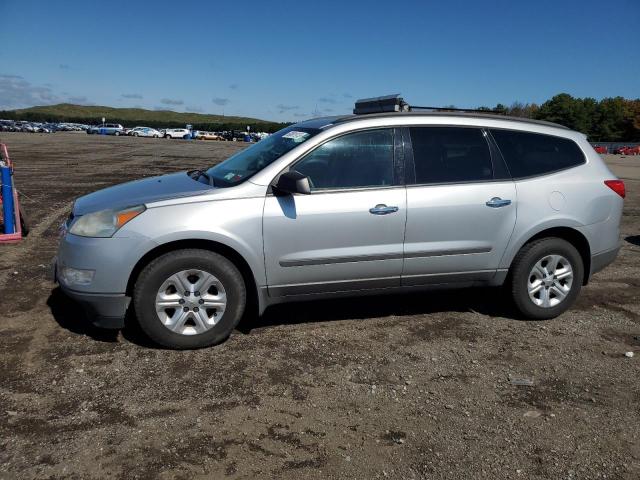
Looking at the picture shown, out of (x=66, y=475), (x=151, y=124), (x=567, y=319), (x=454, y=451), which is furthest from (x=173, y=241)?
(x=151, y=124)

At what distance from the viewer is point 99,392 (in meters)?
3.47

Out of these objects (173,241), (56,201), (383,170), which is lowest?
(56,201)

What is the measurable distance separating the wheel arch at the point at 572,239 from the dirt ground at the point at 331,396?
545 millimetres

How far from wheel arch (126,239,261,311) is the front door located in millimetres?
155

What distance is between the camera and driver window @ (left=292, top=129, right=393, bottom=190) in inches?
Answer: 169

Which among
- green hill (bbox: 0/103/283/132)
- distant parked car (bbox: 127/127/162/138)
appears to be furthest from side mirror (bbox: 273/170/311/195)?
green hill (bbox: 0/103/283/132)

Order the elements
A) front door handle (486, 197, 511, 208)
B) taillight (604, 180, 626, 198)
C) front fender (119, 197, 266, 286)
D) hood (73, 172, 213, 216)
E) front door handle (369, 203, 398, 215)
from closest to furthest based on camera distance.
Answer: front fender (119, 197, 266, 286), hood (73, 172, 213, 216), front door handle (369, 203, 398, 215), front door handle (486, 197, 511, 208), taillight (604, 180, 626, 198)

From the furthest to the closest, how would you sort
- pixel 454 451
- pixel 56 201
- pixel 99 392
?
pixel 56 201 < pixel 99 392 < pixel 454 451

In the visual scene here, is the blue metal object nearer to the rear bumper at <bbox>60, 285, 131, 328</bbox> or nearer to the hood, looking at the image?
the hood

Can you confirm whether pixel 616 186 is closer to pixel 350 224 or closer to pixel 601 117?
pixel 350 224

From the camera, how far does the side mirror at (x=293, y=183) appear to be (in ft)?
13.0

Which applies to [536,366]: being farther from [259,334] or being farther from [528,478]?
[259,334]

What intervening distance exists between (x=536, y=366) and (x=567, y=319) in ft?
4.09

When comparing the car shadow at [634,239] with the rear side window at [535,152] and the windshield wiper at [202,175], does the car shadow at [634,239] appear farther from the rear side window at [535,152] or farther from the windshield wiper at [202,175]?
the windshield wiper at [202,175]
